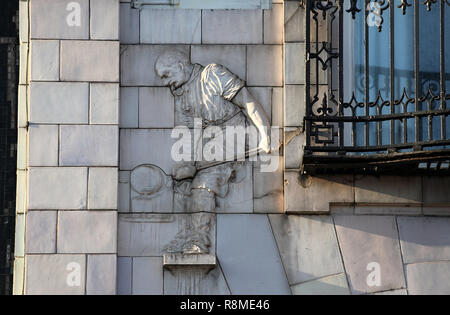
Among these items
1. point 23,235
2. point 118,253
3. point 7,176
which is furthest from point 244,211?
point 7,176

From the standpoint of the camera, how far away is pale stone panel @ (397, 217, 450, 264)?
13211 mm

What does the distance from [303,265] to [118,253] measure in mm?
2014

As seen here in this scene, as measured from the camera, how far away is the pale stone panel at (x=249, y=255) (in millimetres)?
13125

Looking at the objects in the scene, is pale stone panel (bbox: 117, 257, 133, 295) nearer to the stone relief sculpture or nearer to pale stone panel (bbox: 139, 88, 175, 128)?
the stone relief sculpture

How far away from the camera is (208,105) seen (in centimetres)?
1358

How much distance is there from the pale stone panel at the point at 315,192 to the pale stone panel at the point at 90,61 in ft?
7.50

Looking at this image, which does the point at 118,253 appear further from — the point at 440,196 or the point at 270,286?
the point at 440,196

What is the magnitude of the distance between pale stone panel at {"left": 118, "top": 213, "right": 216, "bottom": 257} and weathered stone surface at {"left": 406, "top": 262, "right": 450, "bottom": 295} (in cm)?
217

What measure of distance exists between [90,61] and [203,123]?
4.73ft

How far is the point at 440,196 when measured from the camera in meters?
13.3

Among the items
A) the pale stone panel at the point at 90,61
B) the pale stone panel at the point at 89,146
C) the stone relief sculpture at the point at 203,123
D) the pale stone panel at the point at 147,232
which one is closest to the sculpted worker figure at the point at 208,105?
the stone relief sculpture at the point at 203,123
